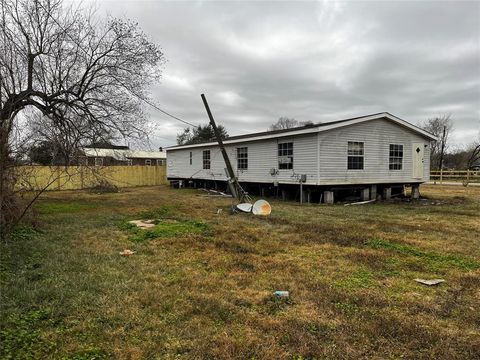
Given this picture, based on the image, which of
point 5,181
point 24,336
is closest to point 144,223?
point 5,181

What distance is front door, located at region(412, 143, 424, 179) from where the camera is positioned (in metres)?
17.5

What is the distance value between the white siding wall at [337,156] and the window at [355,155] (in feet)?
0.61

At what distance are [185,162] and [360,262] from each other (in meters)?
22.2

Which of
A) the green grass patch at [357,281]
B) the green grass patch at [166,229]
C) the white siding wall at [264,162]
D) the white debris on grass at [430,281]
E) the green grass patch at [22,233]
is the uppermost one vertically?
the white siding wall at [264,162]

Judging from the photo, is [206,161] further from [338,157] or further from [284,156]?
[338,157]

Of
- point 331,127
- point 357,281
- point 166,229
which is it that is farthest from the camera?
point 331,127

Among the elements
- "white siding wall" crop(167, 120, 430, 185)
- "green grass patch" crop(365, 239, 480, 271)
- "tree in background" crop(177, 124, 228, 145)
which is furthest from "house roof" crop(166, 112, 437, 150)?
"tree in background" crop(177, 124, 228, 145)

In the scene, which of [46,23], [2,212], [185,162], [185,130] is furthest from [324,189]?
[185,130]

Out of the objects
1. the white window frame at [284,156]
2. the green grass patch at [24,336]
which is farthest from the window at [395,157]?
the green grass patch at [24,336]

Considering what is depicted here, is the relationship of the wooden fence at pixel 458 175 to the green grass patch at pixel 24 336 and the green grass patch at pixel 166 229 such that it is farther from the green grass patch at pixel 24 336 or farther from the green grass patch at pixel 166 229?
the green grass patch at pixel 24 336

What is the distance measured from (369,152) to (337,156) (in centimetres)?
197

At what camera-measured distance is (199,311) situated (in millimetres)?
3711

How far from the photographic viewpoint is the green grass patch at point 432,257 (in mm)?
5555

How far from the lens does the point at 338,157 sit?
14695 mm
